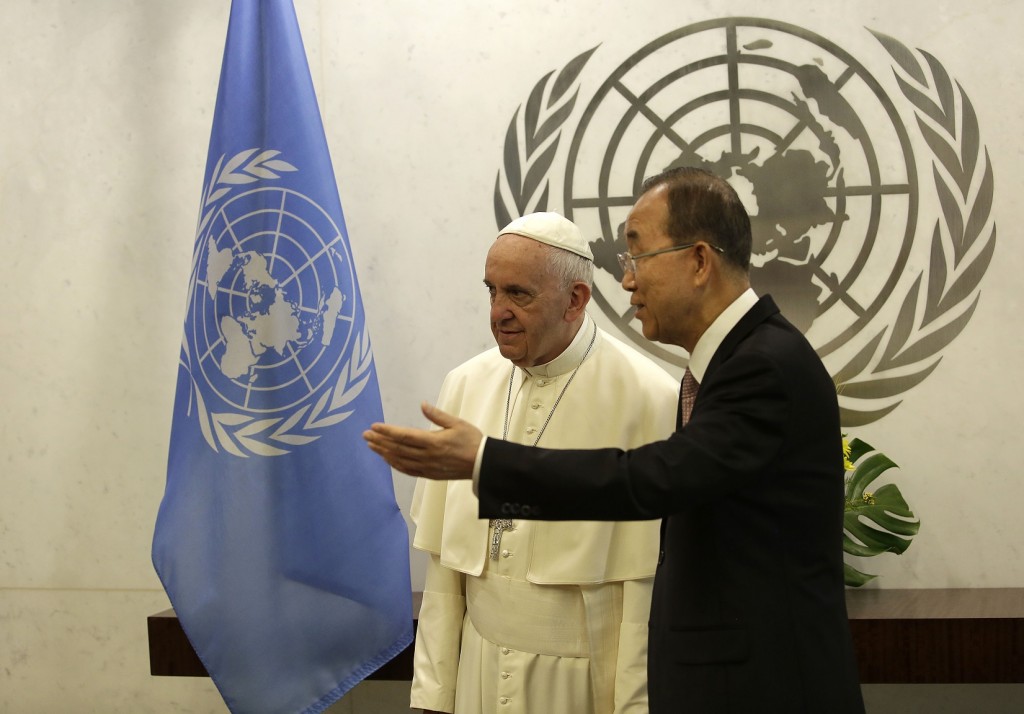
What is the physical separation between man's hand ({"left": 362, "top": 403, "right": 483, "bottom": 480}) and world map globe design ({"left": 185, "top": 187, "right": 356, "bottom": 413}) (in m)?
1.45

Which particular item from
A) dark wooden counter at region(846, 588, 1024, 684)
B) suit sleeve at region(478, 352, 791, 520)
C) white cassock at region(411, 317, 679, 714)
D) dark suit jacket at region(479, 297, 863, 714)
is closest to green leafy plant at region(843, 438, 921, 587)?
dark wooden counter at region(846, 588, 1024, 684)

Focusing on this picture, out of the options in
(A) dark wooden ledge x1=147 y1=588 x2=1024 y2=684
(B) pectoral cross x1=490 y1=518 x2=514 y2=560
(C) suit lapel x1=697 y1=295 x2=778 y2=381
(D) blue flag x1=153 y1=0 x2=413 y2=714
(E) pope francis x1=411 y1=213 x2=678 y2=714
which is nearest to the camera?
(C) suit lapel x1=697 y1=295 x2=778 y2=381

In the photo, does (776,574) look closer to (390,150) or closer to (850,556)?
(850,556)

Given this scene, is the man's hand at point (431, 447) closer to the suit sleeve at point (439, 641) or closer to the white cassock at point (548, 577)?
the white cassock at point (548, 577)

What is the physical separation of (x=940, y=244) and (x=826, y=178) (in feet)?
1.33

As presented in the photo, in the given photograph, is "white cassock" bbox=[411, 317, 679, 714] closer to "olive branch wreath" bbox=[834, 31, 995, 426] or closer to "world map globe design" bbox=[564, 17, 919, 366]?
"world map globe design" bbox=[564, 17, 919, 366]

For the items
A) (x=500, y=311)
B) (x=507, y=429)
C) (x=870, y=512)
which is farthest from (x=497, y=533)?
(x=870, y=512)

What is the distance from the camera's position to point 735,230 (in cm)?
179

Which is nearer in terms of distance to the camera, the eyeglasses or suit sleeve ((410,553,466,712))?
the eyeglasses

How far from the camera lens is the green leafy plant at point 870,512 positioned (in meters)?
3.00

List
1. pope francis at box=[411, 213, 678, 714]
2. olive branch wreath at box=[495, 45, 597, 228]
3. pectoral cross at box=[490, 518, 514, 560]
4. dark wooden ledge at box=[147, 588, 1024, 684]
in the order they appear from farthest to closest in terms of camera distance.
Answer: olive branch wreath at box=[495, 45, 597, 228], dark wooden ledge at box=[147, 588, 1024, 684], pectoral cross at box=[490, 518, 514, 560], pope francis at box=[411, 213, 678, 714]

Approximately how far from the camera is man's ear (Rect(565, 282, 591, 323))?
2.44 m

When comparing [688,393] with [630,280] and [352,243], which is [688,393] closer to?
[630,280]

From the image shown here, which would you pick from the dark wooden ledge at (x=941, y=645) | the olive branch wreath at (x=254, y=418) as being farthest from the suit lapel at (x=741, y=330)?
the olive branch wreath at (x=254, y=418)
